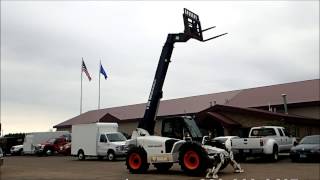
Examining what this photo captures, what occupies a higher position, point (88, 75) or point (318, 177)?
point (88, 75)

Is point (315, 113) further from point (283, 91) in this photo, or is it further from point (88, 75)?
point (88, 75)

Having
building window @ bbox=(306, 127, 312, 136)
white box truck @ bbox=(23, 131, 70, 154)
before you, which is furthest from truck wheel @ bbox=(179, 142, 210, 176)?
white box truck @ bbox=(23, 131, 70, 154)

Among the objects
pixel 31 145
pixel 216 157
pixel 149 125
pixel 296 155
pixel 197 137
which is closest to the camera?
pixel 216 157

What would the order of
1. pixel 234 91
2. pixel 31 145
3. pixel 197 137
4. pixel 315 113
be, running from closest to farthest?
pixel 197 137
pixel 315 113
pixel 31 145
pixel 234 91

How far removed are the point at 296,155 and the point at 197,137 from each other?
7.33 metres

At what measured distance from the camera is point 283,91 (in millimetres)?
44125

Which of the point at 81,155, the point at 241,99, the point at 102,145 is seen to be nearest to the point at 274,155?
the point at 102,145

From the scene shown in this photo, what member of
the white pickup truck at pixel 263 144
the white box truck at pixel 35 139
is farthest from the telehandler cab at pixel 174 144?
the white box truck at pixel 35 139

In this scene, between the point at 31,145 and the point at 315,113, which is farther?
the point at 31,145

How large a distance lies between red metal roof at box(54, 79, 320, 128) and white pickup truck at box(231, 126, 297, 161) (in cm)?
1480

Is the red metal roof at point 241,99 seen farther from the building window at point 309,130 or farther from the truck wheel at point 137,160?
the truck wheel at point 137,160

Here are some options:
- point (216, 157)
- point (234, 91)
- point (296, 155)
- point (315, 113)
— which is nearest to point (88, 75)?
point (234, 91)

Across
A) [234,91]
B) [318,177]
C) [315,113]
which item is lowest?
[318,177]

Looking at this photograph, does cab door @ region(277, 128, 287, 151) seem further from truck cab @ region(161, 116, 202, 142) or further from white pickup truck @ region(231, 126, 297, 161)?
truck cab @ region(161, 116, 202, 142)
